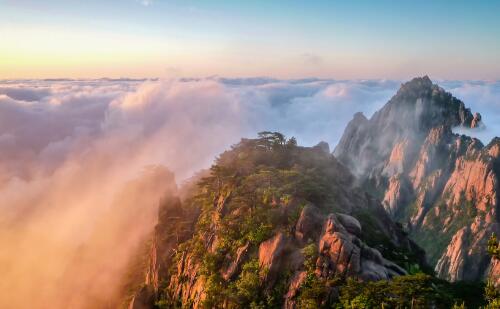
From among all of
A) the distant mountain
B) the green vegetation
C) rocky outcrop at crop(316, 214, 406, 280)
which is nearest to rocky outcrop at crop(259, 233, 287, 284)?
the distant mountain

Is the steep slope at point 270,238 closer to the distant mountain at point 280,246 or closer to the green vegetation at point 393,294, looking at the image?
the distant mountain at point 280,246

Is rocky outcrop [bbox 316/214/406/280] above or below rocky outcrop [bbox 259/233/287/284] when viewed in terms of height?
above

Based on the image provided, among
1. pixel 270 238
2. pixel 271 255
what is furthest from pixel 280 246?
pixel 270 238

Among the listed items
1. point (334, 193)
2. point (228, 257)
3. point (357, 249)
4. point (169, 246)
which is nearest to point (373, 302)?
point (357, 249)

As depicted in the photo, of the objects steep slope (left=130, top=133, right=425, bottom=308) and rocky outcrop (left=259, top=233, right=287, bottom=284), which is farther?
rocky outcrop (left=259, top=233, right=287, bottom=284)

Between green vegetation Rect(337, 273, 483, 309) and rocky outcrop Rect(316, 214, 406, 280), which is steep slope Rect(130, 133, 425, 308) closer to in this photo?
rocky outcrop Rect(316, 214, 406, 280)

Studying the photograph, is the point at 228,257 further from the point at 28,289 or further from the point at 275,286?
the point at 28,289

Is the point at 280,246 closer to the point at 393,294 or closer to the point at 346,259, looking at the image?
the point at 346,259

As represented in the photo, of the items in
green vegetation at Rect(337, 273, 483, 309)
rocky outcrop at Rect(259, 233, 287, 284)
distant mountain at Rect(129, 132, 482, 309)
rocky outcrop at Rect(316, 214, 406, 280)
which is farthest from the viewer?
rocky outcrop at Rect(259, 233, 287, 284)
